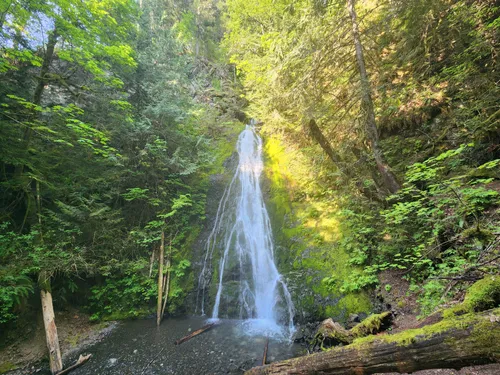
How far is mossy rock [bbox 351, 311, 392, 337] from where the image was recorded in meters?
4.41

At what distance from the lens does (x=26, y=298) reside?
700 cm

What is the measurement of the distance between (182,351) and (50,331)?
3.73m

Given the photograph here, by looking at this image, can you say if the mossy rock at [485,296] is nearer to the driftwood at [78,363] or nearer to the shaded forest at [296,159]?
the shaded forest at [296,159]

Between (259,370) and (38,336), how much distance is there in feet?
23.7

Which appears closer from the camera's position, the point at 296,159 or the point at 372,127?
the point at 372,127

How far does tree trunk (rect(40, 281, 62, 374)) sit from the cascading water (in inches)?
166

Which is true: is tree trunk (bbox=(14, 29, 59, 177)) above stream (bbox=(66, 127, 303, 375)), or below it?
above

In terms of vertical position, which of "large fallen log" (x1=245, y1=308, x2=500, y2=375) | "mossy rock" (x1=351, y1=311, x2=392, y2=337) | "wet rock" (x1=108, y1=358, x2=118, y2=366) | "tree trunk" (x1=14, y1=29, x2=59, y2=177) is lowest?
"wet rock" (x1=108, y1=358, x2=118, y2=366)

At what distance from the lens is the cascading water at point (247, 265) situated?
24.8 feet

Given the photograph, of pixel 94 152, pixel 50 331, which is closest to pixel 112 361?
pixel 50 331

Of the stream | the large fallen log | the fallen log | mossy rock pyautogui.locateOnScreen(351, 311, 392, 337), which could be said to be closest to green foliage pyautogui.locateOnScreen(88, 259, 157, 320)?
the stream

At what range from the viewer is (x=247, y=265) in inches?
368

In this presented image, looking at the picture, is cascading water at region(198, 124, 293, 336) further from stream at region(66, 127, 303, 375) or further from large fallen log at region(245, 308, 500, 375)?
large fallen log at region(245, 308, 500, 375)

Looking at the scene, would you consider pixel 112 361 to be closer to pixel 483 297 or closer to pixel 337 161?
pixel 483 297
